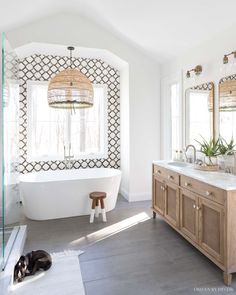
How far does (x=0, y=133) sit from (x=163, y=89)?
333 centimetres

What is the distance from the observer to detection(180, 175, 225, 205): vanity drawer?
2.14m

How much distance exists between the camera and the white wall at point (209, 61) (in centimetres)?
294

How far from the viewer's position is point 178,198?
288cm

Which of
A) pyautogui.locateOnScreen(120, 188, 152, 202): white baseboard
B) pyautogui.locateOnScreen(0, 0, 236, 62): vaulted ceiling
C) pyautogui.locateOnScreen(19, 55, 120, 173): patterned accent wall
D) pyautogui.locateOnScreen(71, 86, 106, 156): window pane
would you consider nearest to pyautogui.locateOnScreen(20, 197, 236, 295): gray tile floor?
pyautogui.locateOnScreen(120, 188, 152, 202): white baseboard

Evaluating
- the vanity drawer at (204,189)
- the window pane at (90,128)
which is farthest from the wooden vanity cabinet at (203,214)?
the window pane at (90,128)

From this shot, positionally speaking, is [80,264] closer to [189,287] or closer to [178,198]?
[189,287]

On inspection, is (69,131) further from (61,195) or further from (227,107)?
(227,107)

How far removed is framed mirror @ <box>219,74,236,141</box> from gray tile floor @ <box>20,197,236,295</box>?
1.55 metres

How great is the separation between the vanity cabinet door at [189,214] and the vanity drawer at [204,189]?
3.2 inches

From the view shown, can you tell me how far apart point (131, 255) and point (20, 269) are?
46.1 inches

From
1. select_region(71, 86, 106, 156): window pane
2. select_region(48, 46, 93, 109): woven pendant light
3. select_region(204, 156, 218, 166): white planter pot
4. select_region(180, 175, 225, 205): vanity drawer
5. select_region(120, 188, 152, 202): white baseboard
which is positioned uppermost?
select_region(48, 46, 93, 109): woven pendant light

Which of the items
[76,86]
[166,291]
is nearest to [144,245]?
[166,291]

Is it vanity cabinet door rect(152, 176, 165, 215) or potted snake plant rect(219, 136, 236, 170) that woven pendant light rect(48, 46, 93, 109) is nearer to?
vanity cabinet door rect(152, 176, 165, 215)

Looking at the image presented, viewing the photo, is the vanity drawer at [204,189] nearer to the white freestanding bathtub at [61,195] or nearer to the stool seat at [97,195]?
the stool seat at [97,195]
